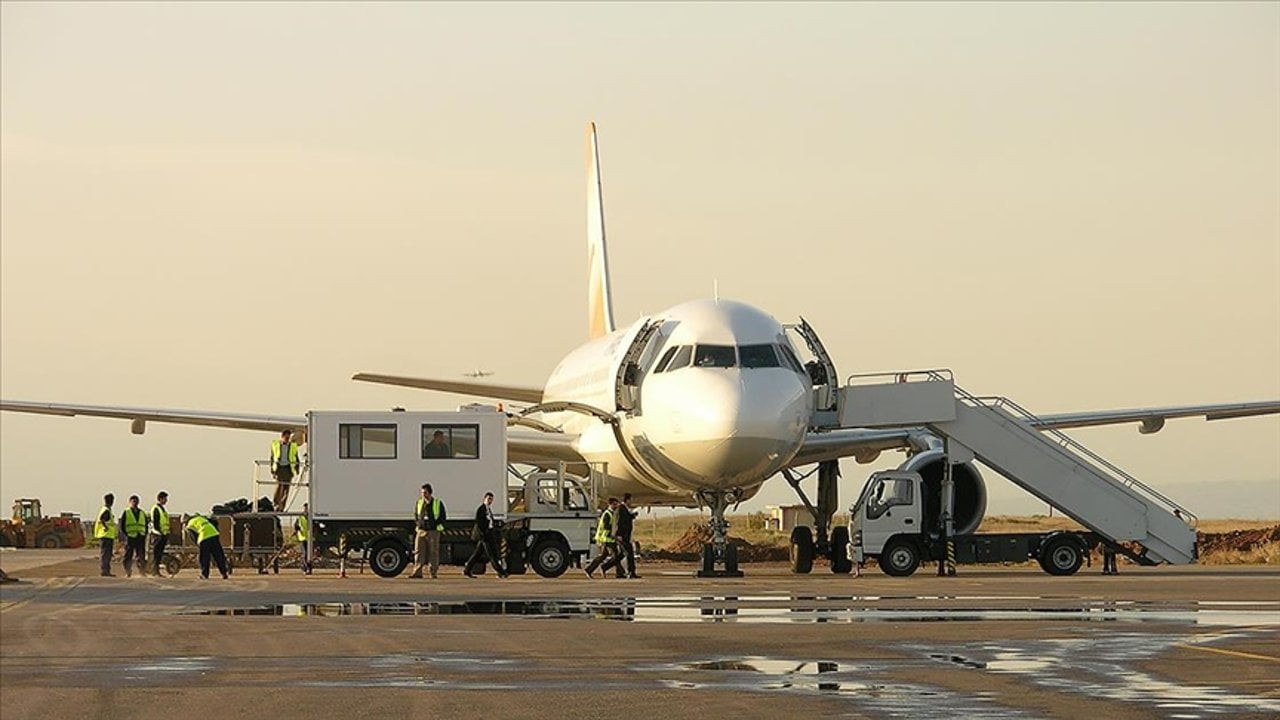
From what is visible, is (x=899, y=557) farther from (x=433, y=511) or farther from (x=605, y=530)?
(x=433, y=511)

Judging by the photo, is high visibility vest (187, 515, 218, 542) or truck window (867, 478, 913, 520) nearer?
high visibility vest (187, 515, 218, 542)

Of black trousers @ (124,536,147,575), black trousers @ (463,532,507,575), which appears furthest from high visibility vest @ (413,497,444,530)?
black trousers @ (124,536,147,575)

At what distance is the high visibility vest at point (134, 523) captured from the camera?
37281 millimetres

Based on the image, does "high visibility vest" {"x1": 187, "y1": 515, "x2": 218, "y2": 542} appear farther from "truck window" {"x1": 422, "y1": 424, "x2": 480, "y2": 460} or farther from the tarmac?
the tarmac

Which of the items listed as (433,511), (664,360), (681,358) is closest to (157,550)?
(433,511)

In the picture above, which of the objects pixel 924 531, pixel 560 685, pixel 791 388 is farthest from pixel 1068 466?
pixel 560 685

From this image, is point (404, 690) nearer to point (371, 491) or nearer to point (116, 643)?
point (116, 643)

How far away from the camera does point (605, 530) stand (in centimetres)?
3634

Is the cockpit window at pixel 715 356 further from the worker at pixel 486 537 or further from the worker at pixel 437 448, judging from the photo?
the worker at pixel 437 448

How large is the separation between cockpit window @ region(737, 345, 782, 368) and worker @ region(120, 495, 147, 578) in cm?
1081

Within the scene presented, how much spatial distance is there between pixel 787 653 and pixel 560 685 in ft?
10.7

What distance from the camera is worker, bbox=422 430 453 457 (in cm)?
3731

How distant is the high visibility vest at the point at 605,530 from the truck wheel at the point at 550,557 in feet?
2.09

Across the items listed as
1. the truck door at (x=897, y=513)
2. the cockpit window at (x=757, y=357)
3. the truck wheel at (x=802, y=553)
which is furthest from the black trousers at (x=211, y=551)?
the truck door at (x=897, y=513)
